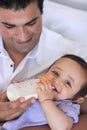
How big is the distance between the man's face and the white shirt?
0.07 m

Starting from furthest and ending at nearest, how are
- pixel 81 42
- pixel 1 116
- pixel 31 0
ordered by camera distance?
pixel 81 42 → pixel 31 0 → pixel 1 116

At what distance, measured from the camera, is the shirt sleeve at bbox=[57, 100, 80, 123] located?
119 centimetres

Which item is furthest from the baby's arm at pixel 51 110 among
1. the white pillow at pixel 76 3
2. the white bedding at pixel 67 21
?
the white pillow at pixel 76 3

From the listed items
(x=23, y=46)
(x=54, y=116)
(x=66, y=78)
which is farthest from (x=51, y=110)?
(x=23, y=46)

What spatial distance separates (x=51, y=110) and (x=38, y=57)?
420mm

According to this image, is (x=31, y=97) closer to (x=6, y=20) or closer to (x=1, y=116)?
(x=1, y=116)

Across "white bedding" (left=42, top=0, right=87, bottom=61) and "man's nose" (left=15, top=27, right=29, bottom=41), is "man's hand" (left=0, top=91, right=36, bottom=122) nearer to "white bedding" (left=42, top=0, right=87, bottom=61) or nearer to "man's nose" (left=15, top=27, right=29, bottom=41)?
"man's nose" (left=15, top=27, right=29, bottom=41)

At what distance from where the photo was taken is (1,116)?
4.12 ft

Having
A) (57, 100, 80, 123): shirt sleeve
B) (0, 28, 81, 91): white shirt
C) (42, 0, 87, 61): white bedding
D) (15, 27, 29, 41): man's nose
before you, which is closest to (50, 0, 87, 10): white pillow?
(42, 0, 87, 61): white bedding

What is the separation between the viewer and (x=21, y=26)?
4.40 ft

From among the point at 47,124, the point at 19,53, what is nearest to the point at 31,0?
the point at 19,53

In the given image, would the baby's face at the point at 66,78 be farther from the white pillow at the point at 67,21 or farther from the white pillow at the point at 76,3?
the white pillow at the point at 76,3

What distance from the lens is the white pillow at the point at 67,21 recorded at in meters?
1.66

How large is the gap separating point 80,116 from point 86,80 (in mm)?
145
